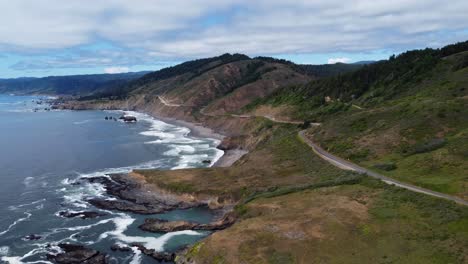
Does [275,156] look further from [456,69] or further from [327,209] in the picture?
[456,69]

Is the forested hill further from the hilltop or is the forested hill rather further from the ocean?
the ocean

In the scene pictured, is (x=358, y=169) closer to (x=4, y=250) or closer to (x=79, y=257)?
(x=79, y=257)

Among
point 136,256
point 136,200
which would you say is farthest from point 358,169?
point 136,200

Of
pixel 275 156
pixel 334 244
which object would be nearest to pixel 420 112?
pixel 275 156

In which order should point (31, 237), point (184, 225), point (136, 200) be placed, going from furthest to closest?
1. point (136, 200)
2. point (184, 225)
3. point (31, 237)

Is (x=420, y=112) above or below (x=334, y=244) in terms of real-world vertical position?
above

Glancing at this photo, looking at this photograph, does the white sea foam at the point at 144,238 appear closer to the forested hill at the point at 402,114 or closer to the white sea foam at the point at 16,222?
the white sea foam at the point at 16,222
